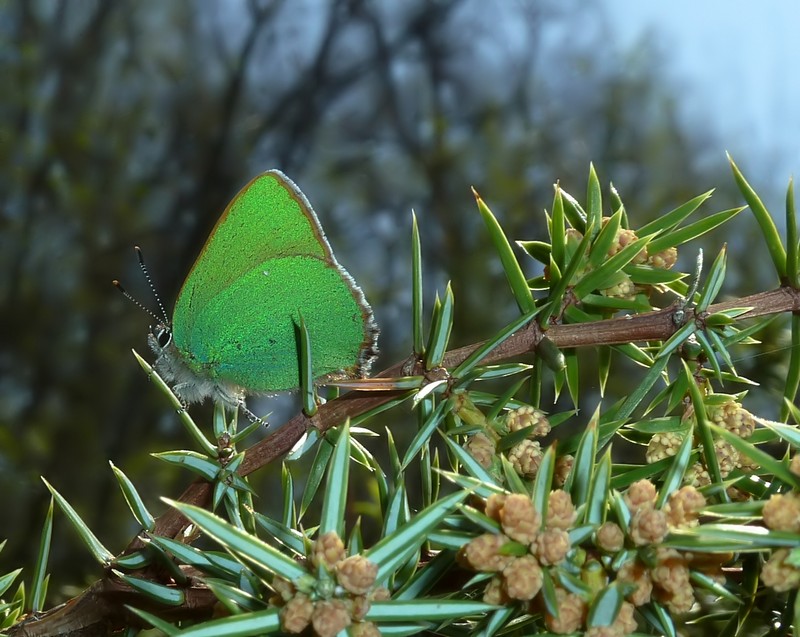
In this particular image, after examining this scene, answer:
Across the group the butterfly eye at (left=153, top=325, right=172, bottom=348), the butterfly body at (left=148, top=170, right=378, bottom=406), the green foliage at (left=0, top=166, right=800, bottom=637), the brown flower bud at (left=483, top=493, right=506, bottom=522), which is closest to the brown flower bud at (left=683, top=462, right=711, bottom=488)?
the green foliage at (left=0, top=166, right=800, bottom=637)

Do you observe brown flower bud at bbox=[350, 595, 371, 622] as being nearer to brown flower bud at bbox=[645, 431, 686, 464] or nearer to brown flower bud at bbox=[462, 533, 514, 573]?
brown flower bud at bbox=[462, 533, 514, 573]

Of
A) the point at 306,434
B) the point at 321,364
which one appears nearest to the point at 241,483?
the point at 306,434

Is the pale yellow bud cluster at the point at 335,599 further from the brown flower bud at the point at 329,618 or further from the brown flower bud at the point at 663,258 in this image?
the brown flower bud at the point at 663,258

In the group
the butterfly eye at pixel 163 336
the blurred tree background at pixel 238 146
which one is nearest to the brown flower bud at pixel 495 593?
the butterfly eye at pixel 163 336

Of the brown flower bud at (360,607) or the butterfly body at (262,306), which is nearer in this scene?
the brown flower bud at (360,607)

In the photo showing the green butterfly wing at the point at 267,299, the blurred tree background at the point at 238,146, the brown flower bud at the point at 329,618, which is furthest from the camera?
the blurred tree background at the point at 238,146

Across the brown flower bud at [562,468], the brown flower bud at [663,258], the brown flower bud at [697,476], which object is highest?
the brown flower bud at [663,258]
